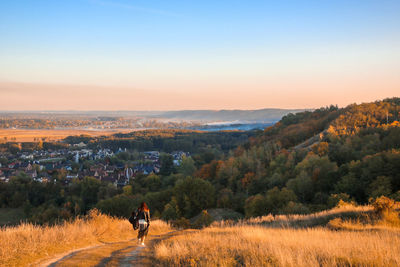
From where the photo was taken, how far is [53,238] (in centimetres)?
1051

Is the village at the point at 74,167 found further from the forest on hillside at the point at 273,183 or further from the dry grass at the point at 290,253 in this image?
the dry grass at the point at 290,253

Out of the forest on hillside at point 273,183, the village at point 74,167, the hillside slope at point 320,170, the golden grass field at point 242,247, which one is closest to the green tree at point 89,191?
the forest on hillside at point 273,183

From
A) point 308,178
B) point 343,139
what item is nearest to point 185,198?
point 308,178

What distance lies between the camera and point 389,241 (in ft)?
26.9

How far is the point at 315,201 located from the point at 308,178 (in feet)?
17.7

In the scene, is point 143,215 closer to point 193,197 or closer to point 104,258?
point 104,258

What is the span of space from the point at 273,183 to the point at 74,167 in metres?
72.2

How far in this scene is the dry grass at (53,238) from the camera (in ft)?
28.0

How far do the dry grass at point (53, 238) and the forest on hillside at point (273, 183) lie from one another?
6131mm

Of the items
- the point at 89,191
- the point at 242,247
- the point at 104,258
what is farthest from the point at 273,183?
the point at 104,258

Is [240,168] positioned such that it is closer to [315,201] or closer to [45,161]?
[315,201]

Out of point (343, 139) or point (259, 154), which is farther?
point (259, 154)

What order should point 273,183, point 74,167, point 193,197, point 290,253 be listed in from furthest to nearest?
point 74,167, point 273,183, point 193,197, point 290,253

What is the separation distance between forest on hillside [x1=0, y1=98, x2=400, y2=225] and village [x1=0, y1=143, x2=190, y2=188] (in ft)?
35.7
